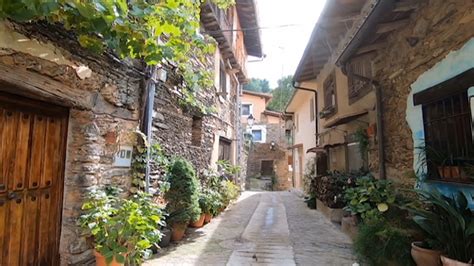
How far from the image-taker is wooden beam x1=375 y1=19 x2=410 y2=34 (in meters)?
4.17

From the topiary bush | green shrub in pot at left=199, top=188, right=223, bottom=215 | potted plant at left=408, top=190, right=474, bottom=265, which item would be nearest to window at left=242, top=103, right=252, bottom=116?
green shrub in pot at left=199, top=188, right=223, bottom=215

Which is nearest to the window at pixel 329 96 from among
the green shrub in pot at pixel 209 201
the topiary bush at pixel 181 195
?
the green shrub in pot at pixel 209 201

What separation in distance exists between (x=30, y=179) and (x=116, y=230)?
3.15 ft

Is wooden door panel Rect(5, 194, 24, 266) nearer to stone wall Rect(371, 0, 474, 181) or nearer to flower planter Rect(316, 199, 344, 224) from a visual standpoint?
stone wall Rect(371, 0, 474, 181)

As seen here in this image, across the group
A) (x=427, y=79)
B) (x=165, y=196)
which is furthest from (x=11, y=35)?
(x=427, y=79)

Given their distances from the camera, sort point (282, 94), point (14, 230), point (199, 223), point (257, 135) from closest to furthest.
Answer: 1. point (14, 230)
2. point (199, 223)
3. point (257, 135)
4. point (282, 94)

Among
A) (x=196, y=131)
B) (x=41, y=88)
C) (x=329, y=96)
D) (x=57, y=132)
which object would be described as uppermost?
(x=329, y=96)

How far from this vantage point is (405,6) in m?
3.80

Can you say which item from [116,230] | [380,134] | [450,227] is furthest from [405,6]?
[116,230]

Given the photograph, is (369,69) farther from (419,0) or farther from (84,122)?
(84,122)

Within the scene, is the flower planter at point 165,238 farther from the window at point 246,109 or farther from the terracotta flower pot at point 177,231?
the window at point 246,109

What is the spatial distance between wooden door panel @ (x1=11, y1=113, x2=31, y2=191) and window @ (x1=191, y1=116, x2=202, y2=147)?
469cm

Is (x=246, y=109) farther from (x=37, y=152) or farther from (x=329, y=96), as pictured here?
(x=37, y=152)

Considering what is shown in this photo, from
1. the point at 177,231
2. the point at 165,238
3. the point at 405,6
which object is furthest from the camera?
the point at 177,231
